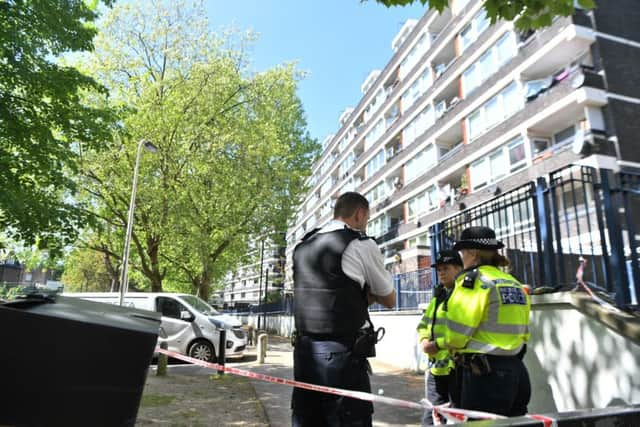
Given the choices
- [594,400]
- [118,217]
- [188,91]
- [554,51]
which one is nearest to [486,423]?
[594,400]

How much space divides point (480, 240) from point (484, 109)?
22418 millimetres

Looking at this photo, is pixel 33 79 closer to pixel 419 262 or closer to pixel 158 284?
pixel 158 284

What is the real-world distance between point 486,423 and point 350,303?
1.38m

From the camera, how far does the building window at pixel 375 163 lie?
3828 centimetres

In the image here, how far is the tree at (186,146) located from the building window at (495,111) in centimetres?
1130

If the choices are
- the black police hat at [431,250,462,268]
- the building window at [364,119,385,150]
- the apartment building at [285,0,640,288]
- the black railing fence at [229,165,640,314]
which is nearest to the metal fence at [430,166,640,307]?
the black railing fence at [229,165,640,314]

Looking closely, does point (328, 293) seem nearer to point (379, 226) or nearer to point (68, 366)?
point (68, 366)

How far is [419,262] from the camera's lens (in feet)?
83.9

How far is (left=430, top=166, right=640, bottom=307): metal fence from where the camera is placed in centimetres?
407

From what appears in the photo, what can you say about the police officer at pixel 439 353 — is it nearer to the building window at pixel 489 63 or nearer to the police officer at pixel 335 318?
the police officer at pixel 335 318

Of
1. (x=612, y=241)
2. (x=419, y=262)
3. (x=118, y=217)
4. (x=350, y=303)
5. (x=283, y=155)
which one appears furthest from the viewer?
(x=419, y=262)

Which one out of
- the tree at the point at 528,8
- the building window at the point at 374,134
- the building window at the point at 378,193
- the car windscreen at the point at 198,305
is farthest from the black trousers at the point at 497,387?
the building window at the point at 374,134

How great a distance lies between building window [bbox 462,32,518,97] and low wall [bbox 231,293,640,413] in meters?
20.2

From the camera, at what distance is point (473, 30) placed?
81.7 ft
